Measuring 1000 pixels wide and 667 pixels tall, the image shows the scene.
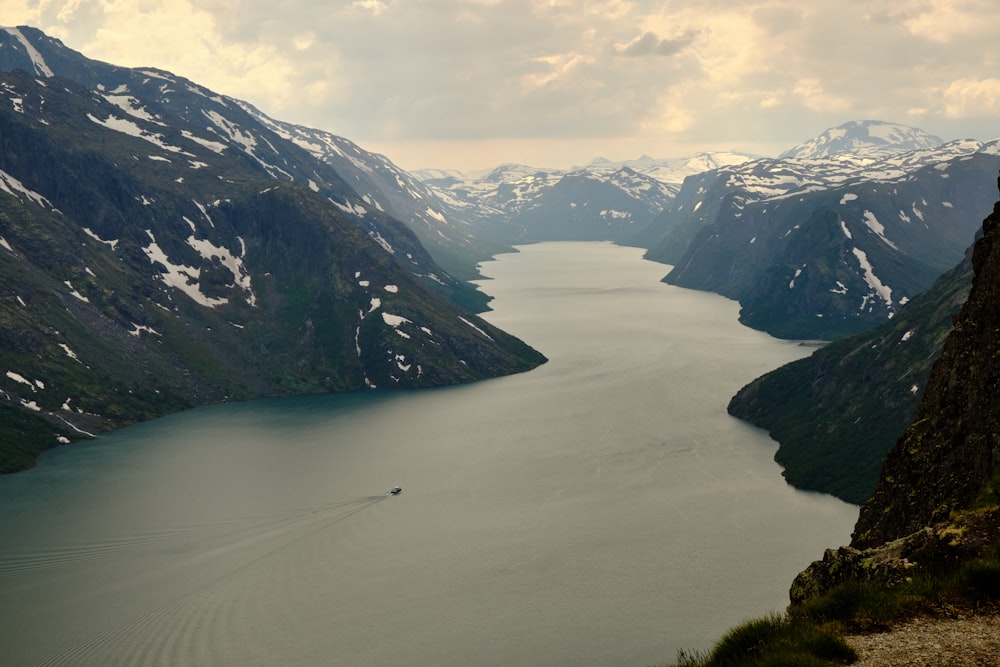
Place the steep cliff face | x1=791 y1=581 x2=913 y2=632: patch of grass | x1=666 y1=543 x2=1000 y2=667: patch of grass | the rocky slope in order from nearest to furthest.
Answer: x1=666 y1=543 x2=1000 y2=667: patch of grass, x1=791 y1=581 x2=913 y2=632: patch of grass, the rocky slope, the steep cliff face

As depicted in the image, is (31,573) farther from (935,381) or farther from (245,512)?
(935,381)

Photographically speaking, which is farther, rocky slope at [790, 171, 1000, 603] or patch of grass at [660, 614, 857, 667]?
Answer: rocky slope at [790, 171, 1000, 603]

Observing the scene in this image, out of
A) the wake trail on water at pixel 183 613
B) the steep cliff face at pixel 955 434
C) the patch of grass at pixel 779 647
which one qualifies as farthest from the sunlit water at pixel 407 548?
the patch of grass at pixel 779 647

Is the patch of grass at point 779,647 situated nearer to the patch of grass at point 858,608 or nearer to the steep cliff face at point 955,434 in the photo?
the patch of grass at point 858,608

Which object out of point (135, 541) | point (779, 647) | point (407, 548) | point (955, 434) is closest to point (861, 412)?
point (407, 548)

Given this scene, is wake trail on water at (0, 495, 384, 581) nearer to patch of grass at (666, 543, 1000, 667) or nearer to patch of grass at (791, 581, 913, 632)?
patch of grass at (666, 543, 1000, 667)

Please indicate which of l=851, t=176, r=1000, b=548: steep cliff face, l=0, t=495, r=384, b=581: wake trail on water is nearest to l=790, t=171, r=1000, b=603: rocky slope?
l=851, t=176, r=1000, b=548: steep cliff face

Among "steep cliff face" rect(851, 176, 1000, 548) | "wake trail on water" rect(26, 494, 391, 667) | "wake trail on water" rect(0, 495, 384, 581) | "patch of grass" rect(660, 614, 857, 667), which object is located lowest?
"wake trail on water" rect(26, 494, 391, 667)

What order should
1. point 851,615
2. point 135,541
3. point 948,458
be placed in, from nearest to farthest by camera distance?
point 851,615, point 948,458, point 135,541

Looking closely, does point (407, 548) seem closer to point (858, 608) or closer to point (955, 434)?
point (955, 434)
